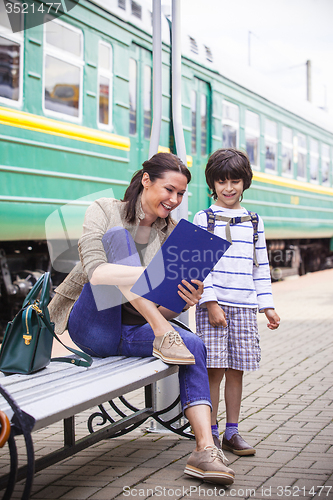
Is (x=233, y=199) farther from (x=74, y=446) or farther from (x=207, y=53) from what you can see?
(x=207, y=53)

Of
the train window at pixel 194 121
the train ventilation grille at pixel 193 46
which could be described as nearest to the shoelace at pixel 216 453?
the train window at pixel 194 121

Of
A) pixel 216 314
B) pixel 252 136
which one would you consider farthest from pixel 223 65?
pixel 216 314

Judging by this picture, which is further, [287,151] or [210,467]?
[287,151]

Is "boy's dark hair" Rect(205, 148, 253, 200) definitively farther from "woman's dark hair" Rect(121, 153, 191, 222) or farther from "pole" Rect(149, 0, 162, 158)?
"pole" Rect(149, 0, 162, 158)

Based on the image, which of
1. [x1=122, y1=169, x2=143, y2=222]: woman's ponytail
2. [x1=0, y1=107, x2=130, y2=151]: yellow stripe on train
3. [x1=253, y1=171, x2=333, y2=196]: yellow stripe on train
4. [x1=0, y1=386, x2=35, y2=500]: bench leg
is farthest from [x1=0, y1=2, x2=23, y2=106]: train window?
[x1=253, y1=171, x2=333, y2=196]: yellow stripe on train

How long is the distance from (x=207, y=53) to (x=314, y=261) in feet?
26.9

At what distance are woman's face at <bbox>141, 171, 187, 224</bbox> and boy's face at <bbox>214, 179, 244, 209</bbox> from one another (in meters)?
0.20

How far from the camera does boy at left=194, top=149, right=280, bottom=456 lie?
301 cm

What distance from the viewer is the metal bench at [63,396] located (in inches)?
77.2

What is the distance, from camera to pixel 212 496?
2.42 m

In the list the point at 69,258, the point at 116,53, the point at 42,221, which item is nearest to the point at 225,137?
the point at 116,53

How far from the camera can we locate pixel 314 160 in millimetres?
13773

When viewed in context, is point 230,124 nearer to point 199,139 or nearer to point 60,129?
point 199,139

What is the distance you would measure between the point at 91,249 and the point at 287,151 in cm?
981
